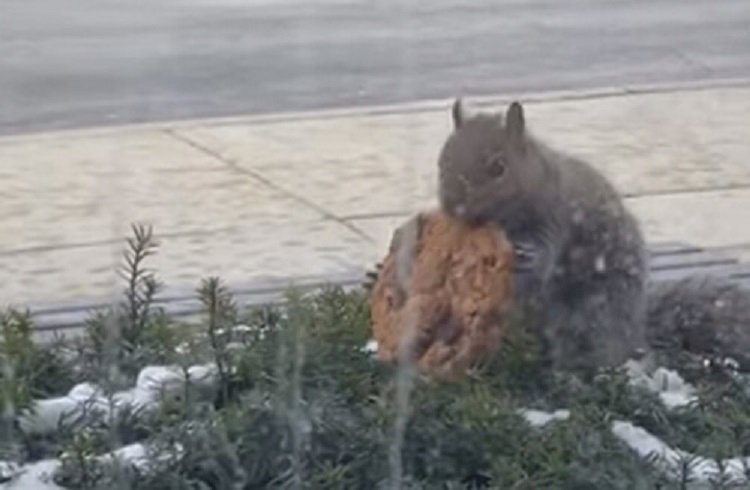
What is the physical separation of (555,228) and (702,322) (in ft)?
2.05

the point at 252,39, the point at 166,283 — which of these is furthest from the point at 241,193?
the point at 252,39

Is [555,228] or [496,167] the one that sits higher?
[496,167]

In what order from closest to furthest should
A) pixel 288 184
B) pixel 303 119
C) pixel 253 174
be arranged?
pixel 288 184, pixel 253 174, pixel 303 119

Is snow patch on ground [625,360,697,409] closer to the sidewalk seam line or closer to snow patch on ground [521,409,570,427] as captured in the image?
snow patch on ground [521,409,570,427]

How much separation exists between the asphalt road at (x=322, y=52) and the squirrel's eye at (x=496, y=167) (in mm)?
5647

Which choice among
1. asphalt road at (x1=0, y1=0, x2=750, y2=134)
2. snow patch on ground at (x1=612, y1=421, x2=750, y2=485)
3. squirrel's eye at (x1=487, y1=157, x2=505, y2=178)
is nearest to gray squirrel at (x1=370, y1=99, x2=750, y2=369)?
squirrel's eye at (x1=487, y1=157, x2=505, y2=178)

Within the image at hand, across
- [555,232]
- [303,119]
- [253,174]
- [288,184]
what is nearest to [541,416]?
[555,232]

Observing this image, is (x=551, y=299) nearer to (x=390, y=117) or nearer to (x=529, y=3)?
(x=390, y=117)

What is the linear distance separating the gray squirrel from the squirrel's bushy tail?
0.67ft

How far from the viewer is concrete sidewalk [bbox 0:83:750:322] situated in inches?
319

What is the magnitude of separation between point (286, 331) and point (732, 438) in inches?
40.1

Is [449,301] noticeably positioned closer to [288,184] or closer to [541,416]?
[541,416]

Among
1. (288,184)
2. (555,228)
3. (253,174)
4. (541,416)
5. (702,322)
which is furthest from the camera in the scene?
(253,174)

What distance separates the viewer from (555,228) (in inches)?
209
